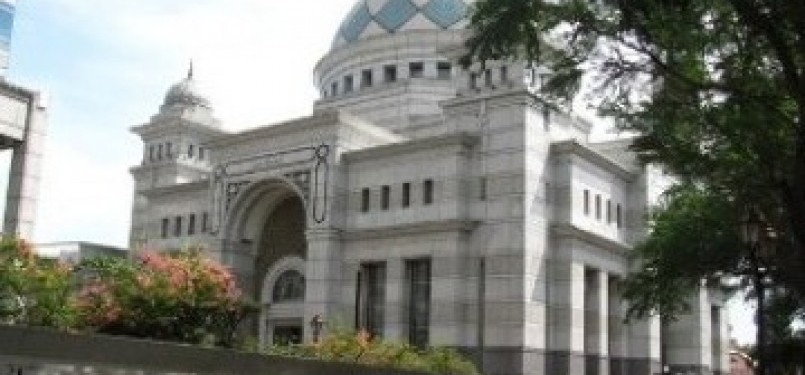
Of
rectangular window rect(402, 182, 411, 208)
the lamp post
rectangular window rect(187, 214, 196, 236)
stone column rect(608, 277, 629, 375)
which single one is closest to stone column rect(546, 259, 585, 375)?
stone column rect(608, 277, 629, 375)

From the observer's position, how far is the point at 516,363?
121 feet

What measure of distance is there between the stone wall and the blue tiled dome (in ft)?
145

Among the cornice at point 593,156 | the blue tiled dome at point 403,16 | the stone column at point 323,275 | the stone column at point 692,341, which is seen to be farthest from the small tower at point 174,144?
the stone column at point 692,341

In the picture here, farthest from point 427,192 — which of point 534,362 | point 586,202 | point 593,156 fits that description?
point 534,362

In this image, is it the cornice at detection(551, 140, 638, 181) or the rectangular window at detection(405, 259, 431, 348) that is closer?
the rectangular window at detection(405, 259, 431, 348)

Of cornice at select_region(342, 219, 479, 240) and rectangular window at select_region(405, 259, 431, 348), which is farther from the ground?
cornice at select_region(342, 219, 479, 240)

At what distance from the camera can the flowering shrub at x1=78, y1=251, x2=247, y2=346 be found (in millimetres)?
21438

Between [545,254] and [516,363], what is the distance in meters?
4.51

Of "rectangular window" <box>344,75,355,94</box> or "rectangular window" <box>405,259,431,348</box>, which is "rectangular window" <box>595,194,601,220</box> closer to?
"rectangular window" <box>405,259,431,348</box>

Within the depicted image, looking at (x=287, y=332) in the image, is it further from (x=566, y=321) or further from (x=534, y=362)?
(x=566, y=321)

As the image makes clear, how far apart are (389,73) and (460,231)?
20.0 m

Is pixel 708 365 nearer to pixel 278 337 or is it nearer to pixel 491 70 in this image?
pixel 491 70

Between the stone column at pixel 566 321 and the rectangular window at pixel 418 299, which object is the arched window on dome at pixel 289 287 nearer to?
the rectangular window at pixel 418 299

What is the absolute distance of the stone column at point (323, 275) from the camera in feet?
136
